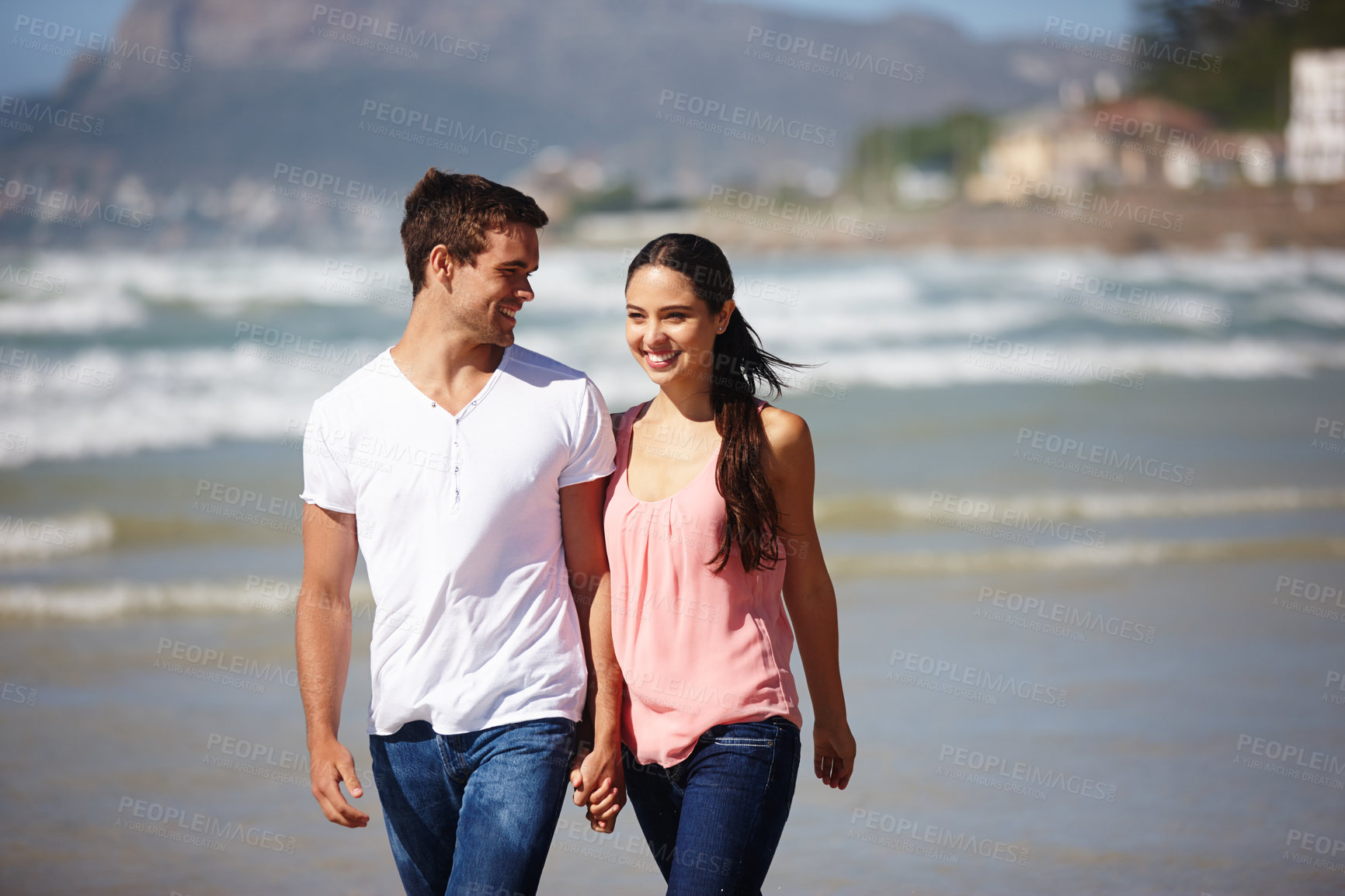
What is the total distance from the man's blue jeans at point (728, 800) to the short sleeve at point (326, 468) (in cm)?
87

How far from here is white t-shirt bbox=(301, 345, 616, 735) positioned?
2.42 m

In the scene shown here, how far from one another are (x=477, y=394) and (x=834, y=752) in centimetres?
117

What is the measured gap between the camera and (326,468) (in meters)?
2.51

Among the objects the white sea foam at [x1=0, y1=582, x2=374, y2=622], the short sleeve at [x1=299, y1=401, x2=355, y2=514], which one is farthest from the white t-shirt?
the white sea foam at [x1=0, y1=582, x2=374, y2=622]

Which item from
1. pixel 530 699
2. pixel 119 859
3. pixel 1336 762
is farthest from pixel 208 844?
pixel 1336 762

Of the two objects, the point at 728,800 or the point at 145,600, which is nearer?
the point at 728,800

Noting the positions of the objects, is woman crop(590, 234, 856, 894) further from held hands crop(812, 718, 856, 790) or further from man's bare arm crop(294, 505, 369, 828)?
man's bare arm crop(294, 505, 369, 828)

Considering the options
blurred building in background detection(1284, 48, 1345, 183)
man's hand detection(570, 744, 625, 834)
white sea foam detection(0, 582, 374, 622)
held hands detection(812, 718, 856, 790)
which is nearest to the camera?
man's hand detection(570, 744, 625, 834)

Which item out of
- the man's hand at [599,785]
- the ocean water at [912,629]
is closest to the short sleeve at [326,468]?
the man's hand at [599,785]

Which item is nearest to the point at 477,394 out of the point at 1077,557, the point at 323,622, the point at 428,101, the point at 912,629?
the point at 323,622

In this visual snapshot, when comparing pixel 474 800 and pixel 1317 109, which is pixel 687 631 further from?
pixel 1317 109

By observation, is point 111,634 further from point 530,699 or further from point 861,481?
point 861,481

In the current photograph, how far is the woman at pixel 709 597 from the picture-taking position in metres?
2.43

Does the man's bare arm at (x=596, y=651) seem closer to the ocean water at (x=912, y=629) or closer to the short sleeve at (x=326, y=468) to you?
the short sleeve at (x=326, y=468)
